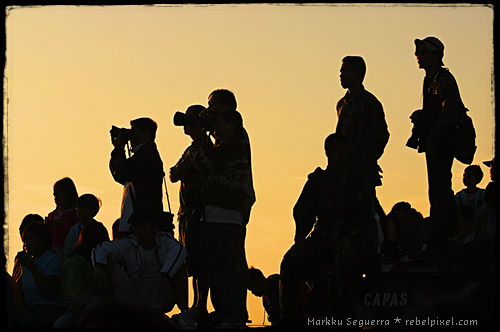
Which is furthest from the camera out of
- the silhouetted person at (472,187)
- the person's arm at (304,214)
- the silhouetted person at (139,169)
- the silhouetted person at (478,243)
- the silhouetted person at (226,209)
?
the silhouetted person at (472,187)

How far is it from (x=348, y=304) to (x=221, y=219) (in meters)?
1.41

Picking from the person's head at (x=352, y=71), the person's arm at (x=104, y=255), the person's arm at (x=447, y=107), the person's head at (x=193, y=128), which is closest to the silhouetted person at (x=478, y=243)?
the person's arm at (x=447, y=107)

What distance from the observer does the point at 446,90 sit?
9523 mm

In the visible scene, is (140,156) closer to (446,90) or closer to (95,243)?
(95,243)

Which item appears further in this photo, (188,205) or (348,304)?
Answer: (188,205)

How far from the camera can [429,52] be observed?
9.70m

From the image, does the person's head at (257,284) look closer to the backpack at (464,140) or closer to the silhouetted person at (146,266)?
the silhouetted person at (146,266)

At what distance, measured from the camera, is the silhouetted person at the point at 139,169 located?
1009 centimetres

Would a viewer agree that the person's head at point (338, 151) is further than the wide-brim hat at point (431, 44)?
No

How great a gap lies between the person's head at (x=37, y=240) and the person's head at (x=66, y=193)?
822 mm

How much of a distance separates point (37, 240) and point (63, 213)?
2.95 ft

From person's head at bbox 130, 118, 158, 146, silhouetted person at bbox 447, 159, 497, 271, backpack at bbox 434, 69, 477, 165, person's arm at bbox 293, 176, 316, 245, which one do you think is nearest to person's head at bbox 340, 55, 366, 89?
backpack at bbox 434, 69, 477, 165

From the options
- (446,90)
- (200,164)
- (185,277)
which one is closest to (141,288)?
(185,277)

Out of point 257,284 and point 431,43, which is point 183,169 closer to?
point 257,284
